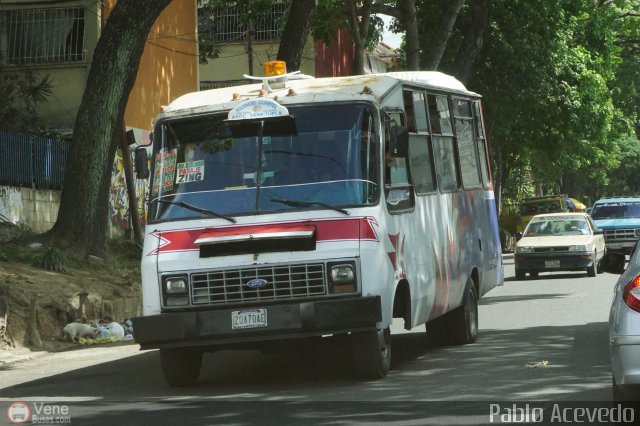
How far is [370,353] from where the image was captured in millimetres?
11586

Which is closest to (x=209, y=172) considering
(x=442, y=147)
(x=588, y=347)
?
(x=442, y=147)

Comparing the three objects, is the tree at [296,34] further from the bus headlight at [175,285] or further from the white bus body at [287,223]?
the bus headlight at [175,285]

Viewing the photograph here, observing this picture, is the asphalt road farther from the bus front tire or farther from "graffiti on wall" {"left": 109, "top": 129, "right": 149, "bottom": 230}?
"graffiti on wall" {"left": 109, "top": 129, "right": 149, "bottom": 230}

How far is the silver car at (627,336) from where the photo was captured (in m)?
7.89

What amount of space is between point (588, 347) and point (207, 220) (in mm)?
4639

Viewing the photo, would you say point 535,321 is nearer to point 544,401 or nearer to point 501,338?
point 501,338

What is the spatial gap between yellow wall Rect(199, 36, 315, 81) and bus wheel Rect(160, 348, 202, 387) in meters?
32.6

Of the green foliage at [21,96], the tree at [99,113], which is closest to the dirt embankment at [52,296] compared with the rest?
the tree at [99,113]

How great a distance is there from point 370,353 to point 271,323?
40.0 inches

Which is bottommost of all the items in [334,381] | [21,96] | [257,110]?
[334,381]

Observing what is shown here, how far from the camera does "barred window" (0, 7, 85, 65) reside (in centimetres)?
3000

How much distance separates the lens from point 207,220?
38.2 feet

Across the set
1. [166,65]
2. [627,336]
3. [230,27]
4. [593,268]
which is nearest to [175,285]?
[627,336]

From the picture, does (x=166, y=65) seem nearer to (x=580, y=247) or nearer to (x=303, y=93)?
(x=580, y=247)
